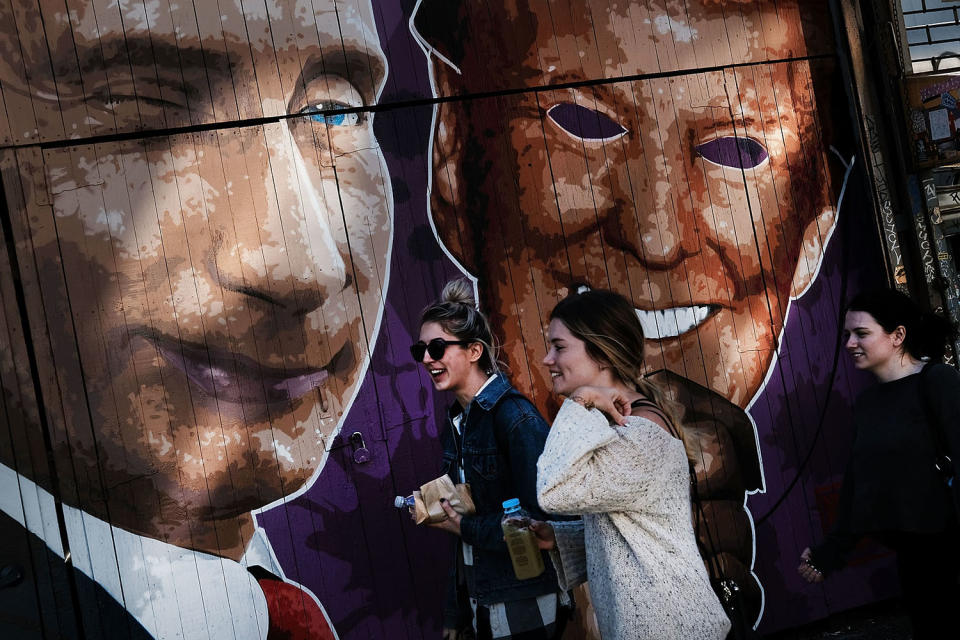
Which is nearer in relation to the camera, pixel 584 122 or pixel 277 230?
pixel 277 230

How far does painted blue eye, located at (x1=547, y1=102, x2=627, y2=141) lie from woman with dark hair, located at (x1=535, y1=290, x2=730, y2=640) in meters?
2.79

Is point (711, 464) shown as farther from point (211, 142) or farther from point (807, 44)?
point (211, 142)

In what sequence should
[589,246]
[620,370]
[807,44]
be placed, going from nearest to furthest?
[620,370] < [589,246] < [807,44]

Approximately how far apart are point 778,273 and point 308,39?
291cm

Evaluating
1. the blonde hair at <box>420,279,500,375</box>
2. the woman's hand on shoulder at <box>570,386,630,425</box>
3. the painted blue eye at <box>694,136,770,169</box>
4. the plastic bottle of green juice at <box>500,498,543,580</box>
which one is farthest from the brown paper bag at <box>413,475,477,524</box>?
the painted blue eye at <box>694,136,770,169</box>

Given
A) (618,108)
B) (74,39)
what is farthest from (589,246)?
(74,39)

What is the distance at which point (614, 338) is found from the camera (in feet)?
8.36

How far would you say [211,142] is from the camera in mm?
4484

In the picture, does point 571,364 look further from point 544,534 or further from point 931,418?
point 931,418

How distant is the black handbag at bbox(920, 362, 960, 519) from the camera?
11.2 ft

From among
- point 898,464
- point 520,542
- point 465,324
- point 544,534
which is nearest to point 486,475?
point 520,542

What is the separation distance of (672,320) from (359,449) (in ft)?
6.10

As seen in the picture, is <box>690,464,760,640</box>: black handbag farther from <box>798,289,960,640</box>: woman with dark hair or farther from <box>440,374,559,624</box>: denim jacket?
<box>798,289,960,640</box>: woman with dark hair

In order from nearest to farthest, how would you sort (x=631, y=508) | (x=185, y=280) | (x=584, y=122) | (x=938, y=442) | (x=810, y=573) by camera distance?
(x=631, y=508) < (x=938, y=442) < (x=810, y=573) < (x=185, y=280) < (x=584, y=122)
